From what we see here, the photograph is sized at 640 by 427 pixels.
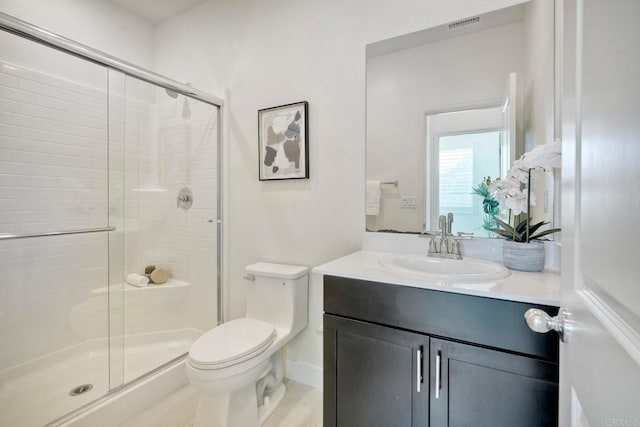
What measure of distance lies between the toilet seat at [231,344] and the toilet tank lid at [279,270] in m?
0.27

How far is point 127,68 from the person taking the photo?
5.41 ft

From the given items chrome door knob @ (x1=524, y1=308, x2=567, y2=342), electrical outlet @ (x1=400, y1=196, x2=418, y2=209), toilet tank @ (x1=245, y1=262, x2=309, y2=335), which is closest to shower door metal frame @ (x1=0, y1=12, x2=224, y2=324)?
toilet tank @ (x1=245, y1=262, x2=309, y2=335)

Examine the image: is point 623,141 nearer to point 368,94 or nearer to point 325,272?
point 325,272

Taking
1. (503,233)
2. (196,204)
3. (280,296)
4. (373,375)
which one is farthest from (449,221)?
(196,204)

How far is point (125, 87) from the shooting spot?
186cm

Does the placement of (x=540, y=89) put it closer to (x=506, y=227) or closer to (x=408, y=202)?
(x=506, y=227)

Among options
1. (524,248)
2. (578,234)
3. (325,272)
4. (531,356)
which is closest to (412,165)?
(524,248)

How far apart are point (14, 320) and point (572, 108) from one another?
247 cm

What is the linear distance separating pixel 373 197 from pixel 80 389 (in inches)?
74.3

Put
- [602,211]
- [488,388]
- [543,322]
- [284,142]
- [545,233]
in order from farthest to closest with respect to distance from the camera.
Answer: [284,142], [545,233], [488,388], [543,322], [602,211]

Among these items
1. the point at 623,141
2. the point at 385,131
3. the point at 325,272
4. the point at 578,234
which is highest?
the point at 385,131

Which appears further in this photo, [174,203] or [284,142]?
[174,203]

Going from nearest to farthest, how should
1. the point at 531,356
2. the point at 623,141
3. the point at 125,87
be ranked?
the point at 623,141 < the point at 531,356 < the point at 125,87

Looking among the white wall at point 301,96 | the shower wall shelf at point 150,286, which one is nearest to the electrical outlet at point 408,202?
the white wall at point 301,96
